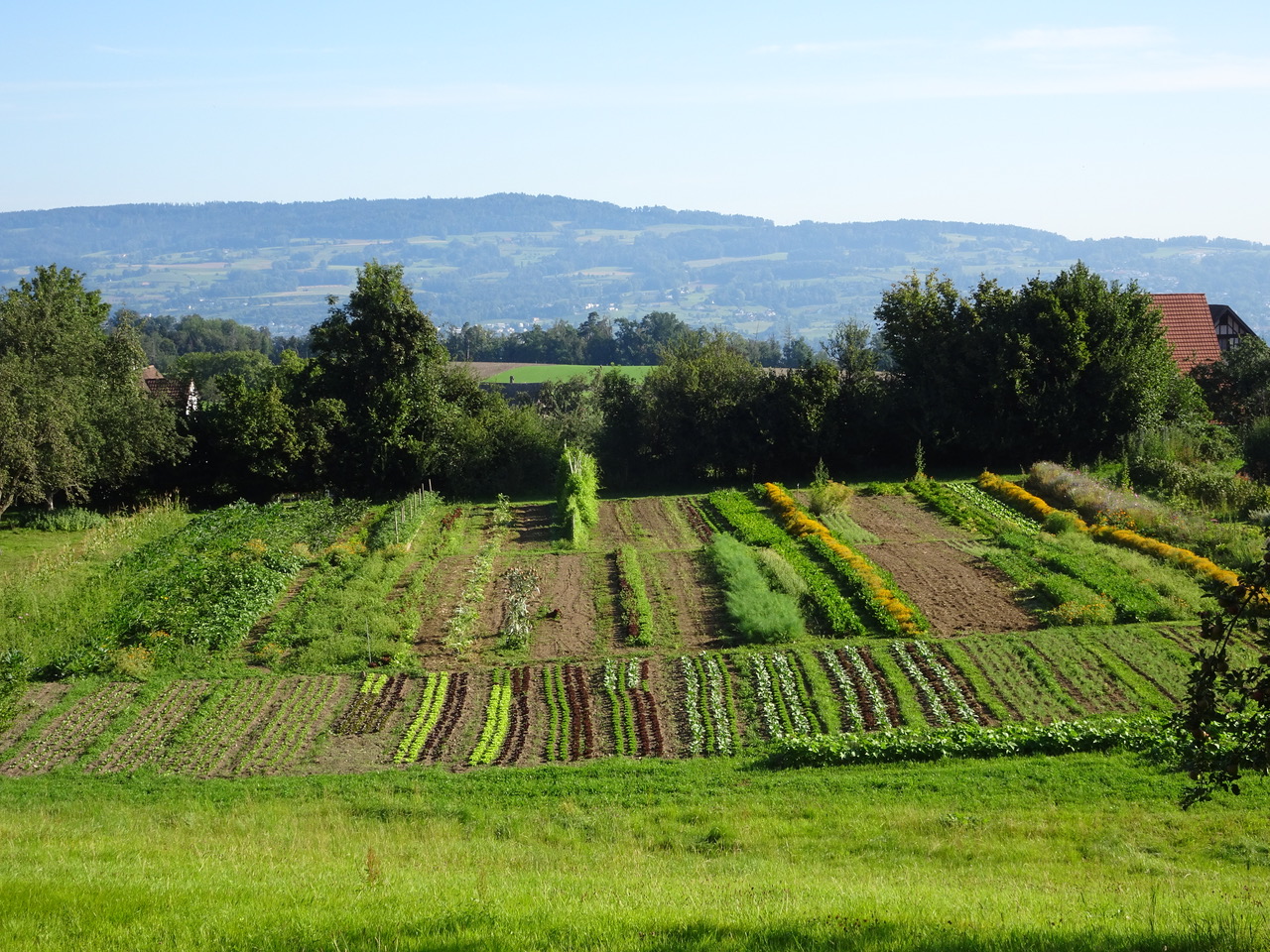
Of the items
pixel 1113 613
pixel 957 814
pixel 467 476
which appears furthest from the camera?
pixel 467 476

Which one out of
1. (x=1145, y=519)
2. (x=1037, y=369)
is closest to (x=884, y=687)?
(x=1145, y=519)

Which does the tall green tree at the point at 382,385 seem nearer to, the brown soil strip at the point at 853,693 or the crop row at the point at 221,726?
the crop row at the point at 221,726

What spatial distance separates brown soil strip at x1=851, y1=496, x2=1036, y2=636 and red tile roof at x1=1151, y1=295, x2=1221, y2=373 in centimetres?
2028

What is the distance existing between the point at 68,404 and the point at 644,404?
17.3 metres

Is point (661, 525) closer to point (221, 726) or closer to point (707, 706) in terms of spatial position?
point (707, 706)

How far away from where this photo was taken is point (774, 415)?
36.2 m

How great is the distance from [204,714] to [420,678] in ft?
10.9

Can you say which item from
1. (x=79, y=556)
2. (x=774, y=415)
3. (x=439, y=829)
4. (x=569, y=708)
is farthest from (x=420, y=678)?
(x=774, y=415)

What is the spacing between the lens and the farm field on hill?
15.8m

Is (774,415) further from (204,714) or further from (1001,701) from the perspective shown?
(204,714)

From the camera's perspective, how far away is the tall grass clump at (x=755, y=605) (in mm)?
19453

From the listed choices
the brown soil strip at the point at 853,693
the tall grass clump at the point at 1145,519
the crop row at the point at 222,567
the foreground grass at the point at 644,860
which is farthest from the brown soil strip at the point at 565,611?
the tall grass clump at the point at 1145,519

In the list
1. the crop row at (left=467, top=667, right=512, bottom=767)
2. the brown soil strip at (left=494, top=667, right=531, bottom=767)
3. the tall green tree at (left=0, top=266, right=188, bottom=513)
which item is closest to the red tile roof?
the brown soil strip at (left=494, top=667, right=531, bottom=767)

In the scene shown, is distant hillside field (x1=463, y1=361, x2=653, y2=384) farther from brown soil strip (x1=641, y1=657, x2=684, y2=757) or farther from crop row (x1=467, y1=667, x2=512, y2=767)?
crop row (x1=467, y1=667, x2=512, y2=767)
